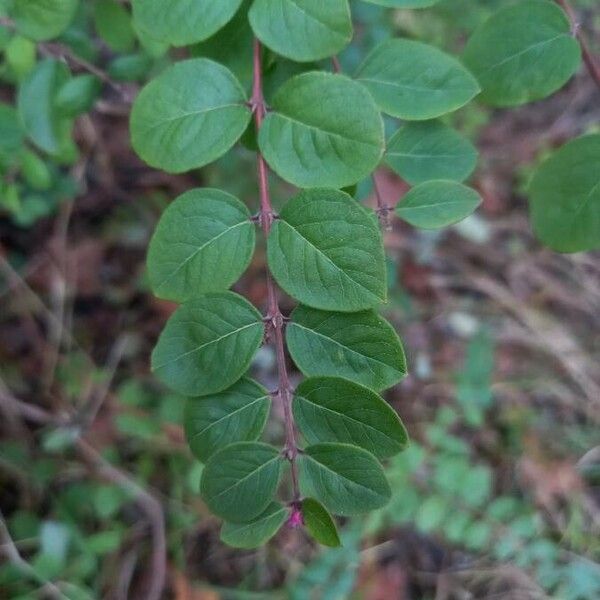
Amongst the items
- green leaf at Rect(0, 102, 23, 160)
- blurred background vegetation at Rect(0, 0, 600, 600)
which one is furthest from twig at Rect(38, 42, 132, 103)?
blurred background vegetation at Rect(0, 0, 600, 600)

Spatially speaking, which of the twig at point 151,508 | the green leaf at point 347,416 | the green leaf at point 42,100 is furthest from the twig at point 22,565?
the green leaf at point 347,416

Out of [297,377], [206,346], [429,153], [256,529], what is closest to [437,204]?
[429,153]

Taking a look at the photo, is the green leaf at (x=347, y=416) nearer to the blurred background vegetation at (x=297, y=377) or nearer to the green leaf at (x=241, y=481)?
the green leaf at (x=241, y=481)

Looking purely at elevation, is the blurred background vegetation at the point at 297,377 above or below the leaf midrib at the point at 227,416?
below

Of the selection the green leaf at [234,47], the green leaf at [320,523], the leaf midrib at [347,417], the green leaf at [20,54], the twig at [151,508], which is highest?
the green leaf at [234,47]

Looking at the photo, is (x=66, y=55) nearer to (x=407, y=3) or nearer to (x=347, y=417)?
(x=407, y=3)

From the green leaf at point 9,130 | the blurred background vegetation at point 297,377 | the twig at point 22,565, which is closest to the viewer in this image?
the green leaf at point 9,130

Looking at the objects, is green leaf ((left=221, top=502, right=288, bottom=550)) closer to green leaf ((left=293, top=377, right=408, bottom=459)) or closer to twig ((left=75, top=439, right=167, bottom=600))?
green leaf ((left=293, top=377, right=408, bottom=459))

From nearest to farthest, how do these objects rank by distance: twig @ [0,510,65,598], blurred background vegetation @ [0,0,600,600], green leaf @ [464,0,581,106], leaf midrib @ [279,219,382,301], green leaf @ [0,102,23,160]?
leaf midrib @ [279,219,382,301] < green leaf @ [464,0,581,106] < green leaf @ [0,102,23,160] < twig @ [0,510,65,598] < blurred background vegetation @ [0,0,600,600]
